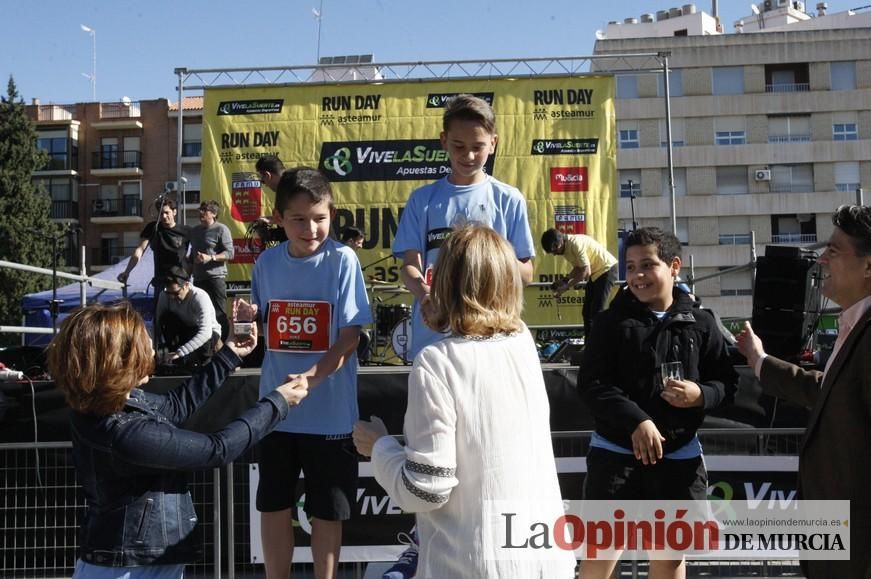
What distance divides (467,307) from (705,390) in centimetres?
157

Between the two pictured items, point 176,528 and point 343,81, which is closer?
point 176,528

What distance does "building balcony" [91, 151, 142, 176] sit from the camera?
56.8 metres

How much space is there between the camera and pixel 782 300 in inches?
226

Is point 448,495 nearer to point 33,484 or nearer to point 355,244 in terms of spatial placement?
point 33,484

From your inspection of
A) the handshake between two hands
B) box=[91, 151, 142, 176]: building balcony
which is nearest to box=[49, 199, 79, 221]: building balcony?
box=[91, 151, 142, 176]: building balcony

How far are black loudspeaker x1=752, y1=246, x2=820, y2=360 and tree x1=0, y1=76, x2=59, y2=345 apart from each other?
40.5 m

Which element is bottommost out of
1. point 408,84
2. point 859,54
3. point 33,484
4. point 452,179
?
point 33,484

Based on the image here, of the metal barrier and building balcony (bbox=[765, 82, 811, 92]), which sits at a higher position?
building balcony (bbox=[765, 82, 811, 92])

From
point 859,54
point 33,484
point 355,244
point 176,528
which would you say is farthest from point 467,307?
point 859,54

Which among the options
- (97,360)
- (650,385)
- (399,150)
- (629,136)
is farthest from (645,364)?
(629,136)

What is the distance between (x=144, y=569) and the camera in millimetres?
2582

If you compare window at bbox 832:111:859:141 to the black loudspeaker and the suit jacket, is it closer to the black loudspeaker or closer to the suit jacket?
the black loudspeaker

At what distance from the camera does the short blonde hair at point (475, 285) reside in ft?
7.57

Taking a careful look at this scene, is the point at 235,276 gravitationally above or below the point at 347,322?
above
